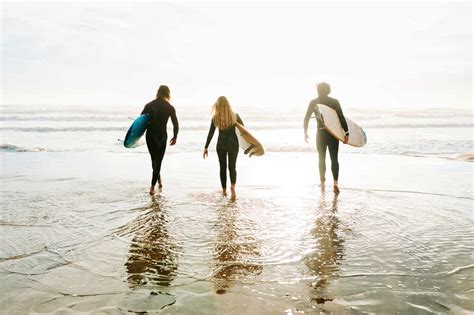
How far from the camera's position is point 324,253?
4.52 metres

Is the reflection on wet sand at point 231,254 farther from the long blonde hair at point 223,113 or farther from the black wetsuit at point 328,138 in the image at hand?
the black wetsuit at point 328,138

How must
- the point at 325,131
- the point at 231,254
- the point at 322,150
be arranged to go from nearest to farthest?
the point at 231,254 < the point at 325,131 < the point at 322,150

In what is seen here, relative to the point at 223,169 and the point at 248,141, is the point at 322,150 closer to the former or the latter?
the point at 248,141

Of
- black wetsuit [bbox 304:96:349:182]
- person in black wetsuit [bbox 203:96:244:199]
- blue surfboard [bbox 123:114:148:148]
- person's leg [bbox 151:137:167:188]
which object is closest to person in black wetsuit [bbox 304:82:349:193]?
black wetsuit [bbox 304:96:349:182]

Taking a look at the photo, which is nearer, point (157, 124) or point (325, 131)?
point (157, 124)

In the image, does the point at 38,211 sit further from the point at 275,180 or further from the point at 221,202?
the point at 275,180

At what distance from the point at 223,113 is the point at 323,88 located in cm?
216

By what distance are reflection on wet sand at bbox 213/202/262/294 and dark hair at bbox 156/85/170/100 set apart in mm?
3417

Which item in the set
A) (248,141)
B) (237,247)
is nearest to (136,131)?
(248,141)

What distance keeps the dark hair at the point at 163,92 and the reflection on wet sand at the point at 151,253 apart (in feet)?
9.76

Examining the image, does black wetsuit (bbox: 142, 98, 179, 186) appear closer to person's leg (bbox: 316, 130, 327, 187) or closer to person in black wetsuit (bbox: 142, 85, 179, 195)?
person in black wetsuit (bbox: 142, 85, 179, 195)

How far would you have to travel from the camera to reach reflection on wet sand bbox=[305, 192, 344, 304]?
362 cm

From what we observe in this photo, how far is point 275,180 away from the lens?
9398 millimetres

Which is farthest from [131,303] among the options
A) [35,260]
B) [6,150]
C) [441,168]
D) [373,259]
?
[6,150]
